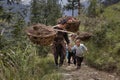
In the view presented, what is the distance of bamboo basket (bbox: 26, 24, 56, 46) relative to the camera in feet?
28.2

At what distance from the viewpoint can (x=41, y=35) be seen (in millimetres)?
8648

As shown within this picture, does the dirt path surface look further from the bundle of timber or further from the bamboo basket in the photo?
the bamboo basket

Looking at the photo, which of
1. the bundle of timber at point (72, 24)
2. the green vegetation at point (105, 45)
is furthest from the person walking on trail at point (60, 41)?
the green vegetation at point (105, 45)

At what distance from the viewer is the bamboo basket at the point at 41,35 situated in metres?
8.59

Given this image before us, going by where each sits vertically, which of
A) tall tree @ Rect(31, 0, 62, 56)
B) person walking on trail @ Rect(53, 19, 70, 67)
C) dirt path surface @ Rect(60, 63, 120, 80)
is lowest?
tall tree @ Rect(31, 0, 62, 56)

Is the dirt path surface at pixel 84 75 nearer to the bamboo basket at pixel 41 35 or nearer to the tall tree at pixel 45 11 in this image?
the bamboo basket at pixel 41 35

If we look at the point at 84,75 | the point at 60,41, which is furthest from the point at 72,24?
the point at 84,75

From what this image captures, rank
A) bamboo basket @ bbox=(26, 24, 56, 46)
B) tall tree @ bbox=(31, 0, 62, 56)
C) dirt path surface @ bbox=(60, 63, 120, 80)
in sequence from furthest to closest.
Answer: tall tree @ bbox=(31, 0, 62, 56) < dirt path surface @ bbox=(60, 63, 120, 80) < bamboo basket @ bbox=(26, 24, 56, 46)

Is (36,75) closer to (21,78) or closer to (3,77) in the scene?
(21,78)

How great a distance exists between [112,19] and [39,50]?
3.47m

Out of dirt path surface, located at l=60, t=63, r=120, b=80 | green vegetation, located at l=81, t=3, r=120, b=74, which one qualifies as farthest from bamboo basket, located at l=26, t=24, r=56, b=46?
green vegetation, located at l=81, t=3, r=120, b=74

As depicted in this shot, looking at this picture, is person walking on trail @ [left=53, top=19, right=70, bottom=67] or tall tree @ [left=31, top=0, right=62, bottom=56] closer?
person walking on trail @ [left=53, top=19, right=70, bottom=67]

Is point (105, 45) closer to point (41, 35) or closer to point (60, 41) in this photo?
point (60, 41)

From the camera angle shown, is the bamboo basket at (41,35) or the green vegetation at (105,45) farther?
the green vegetation at (105,45)
